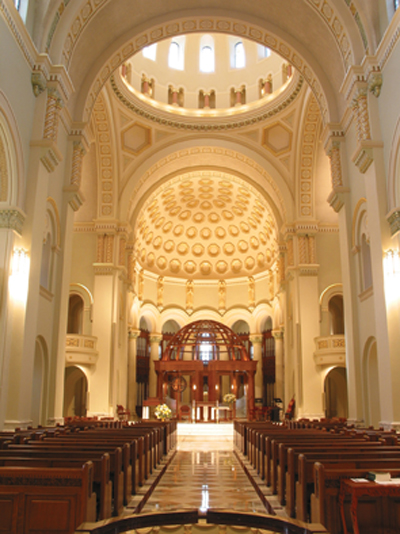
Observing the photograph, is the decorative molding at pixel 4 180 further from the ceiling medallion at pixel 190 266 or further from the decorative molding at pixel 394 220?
the ceiling medallion at pixel 190 266

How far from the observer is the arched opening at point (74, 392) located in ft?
71.6

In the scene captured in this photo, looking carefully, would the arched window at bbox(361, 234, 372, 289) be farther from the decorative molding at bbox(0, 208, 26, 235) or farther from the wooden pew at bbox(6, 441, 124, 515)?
the wooden pew at bbox(6, 441, 124, 515)

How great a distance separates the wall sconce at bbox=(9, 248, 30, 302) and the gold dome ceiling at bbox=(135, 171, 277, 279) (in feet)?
57.4

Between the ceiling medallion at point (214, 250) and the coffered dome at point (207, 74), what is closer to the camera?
the coffered dome at point (207, 74)

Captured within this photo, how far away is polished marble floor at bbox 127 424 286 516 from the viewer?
5.84 m

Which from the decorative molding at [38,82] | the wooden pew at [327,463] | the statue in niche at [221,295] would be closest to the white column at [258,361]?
the statue in niche at [221,295]

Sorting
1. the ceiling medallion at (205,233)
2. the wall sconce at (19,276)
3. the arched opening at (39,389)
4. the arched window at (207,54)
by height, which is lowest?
the arched opening at (39,389)

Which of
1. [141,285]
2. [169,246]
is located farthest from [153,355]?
[169,246]

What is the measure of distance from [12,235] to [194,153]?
54.3ft

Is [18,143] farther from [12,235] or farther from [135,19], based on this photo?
[135,19]

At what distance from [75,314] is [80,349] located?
14.4ft

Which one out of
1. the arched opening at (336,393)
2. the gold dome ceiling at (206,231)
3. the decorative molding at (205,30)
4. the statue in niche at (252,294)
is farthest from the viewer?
the statue in niche at (252,294)

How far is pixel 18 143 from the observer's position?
10.1 meters

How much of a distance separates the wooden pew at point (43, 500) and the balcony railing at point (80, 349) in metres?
15.5
